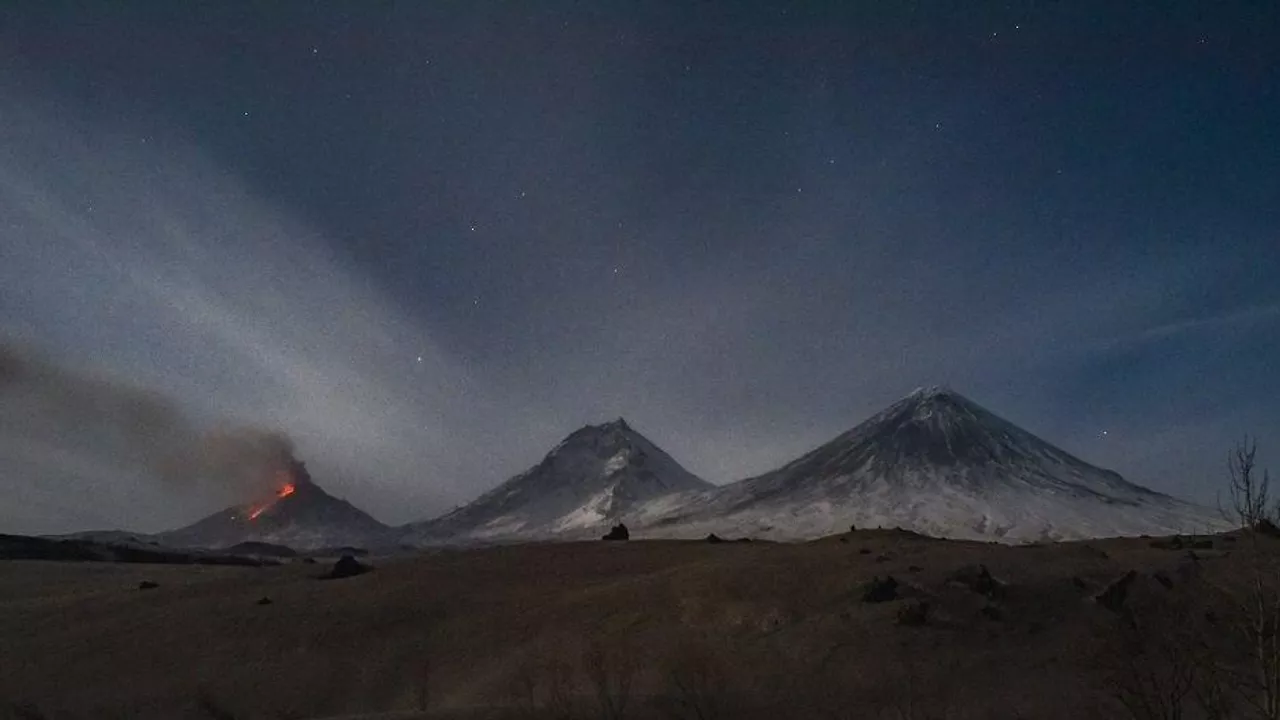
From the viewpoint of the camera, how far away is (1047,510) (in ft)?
247

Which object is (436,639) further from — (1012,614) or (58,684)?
(1012,614)

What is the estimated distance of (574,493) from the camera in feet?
523

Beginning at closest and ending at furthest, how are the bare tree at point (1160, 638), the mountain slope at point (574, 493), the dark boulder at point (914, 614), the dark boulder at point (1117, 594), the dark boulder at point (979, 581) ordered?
1. the bare tree at point (1160, 638)
2. the dark boulder at point (914, 614)
3. the dark boulder at point (1117, 594)
4. the dark boulder at point (979, 581)
5. the mountain slope at point (574, 493)

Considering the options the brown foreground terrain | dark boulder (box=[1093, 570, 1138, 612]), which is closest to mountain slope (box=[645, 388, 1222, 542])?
dark boulder (box=[1093, 570, 1138, 612])

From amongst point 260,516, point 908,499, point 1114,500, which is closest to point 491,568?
point 908,499

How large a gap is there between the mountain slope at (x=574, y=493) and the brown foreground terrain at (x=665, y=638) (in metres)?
92.1

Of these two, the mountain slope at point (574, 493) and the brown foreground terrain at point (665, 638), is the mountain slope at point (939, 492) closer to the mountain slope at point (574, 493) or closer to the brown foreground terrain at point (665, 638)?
the mountain slope at point (574, 493)

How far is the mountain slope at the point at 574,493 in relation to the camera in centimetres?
13612

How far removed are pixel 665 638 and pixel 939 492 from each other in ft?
232

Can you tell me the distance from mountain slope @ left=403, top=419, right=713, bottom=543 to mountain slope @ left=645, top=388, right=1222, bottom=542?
27207 mm

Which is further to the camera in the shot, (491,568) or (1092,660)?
(491,568)

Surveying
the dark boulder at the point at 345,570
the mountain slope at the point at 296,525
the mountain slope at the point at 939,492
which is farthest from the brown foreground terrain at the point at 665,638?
the mountain slope at the point at 296,525

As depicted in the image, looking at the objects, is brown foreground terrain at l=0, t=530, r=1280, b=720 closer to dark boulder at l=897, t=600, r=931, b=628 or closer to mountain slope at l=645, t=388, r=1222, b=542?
dark boulder at l=897, t=600, r=931, b=628

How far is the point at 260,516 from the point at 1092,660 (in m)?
202
